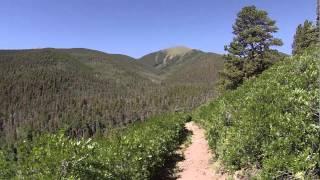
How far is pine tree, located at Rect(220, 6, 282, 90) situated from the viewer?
172 ft

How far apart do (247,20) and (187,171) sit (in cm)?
3101

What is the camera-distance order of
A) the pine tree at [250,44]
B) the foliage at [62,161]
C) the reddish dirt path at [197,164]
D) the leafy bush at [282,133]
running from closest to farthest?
the leafy bush at [282,133]
the foliage at [62,161]
the reddish dirt path at [197,164]
the pine tree at [250,44]

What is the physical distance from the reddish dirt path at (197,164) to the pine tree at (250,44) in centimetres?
1784

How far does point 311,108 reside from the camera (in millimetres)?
12828

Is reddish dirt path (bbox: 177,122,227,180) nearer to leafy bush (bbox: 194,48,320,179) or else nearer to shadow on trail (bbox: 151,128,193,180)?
shadow on trail (bbox: 151,128,193,180)

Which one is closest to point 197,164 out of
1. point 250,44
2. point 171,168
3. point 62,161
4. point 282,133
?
point 171,168

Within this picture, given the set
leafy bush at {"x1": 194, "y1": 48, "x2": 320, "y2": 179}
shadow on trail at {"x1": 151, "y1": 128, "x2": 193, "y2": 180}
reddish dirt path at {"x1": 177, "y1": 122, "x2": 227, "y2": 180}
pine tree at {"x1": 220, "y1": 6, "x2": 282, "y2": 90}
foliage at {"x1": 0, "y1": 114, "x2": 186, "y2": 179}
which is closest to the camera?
leafy bush at {"x1": 194, "y1": 48, "x2": 320, "y2": 179}

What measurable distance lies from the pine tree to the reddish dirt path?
1784cm

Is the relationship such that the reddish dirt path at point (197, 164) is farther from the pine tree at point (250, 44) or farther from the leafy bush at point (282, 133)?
the pine tree at point (250, 44)

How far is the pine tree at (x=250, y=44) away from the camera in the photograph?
5228 cm

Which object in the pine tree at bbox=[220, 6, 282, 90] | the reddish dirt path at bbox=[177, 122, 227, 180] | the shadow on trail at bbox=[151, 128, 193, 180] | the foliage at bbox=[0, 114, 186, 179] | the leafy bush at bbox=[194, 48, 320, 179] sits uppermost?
the pine tree at bbox=[220, 6, 282, 90]

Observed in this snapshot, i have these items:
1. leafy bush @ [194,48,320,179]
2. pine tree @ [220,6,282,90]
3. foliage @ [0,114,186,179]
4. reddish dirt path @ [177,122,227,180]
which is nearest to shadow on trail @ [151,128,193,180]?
reddish dirt path @ [177,122,227,180]

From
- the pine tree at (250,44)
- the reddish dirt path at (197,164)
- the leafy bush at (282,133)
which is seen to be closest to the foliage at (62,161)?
the leafy bush at (282,133)

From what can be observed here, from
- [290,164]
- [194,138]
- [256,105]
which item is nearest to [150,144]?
[256,105]
